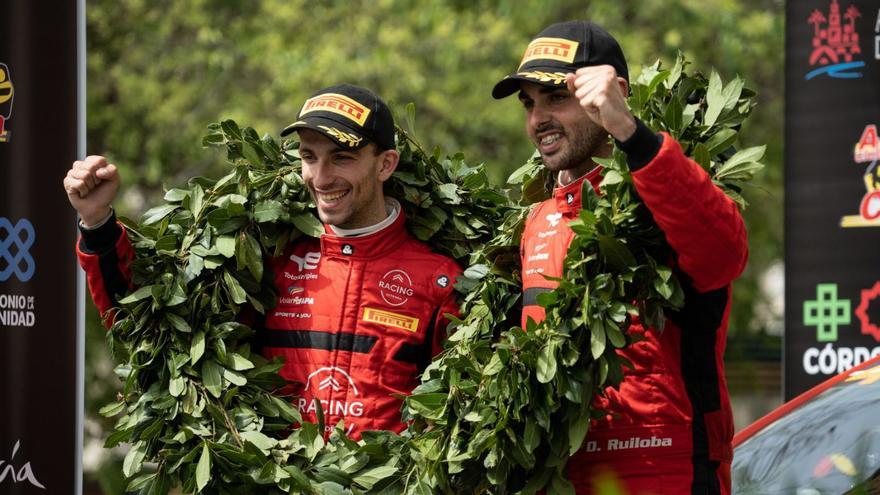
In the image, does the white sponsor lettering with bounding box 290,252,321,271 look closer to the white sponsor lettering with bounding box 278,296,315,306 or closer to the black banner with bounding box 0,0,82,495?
the white sponsor lettering with bounding box 278,296,315,306

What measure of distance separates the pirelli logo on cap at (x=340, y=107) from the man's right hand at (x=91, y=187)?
27.9 inches

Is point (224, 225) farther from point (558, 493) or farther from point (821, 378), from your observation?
point (821, 378)

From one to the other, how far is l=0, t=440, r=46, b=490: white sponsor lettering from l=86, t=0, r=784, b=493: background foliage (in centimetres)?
979

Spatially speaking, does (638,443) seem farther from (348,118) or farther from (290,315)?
(348,118)

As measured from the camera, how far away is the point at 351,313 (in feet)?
17.1

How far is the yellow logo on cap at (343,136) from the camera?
5160mm

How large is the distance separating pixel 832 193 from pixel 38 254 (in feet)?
12.6

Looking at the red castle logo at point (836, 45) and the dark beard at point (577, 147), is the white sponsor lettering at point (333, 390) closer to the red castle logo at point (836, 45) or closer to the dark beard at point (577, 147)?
the dark beard at point (577, 147)

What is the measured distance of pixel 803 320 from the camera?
7215mm

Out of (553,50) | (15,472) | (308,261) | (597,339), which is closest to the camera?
(597,339)

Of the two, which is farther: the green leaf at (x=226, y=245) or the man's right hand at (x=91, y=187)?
the green leaf at (x=226, y=245)

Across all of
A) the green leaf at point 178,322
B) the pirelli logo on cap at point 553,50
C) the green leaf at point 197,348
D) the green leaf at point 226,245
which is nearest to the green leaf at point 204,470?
the green leaf at point 197,348

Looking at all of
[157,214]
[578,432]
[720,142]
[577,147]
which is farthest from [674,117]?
[157,214]

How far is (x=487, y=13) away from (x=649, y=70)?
35.7 feet
